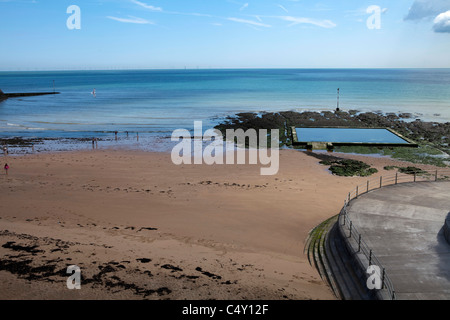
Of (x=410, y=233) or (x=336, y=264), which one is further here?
(x=410, y=233)

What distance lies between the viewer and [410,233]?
37.2 ft

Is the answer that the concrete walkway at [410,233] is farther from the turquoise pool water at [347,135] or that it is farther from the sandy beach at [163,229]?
the turquoise pool water at [347,135]

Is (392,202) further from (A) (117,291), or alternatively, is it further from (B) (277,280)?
(A) (117,291)

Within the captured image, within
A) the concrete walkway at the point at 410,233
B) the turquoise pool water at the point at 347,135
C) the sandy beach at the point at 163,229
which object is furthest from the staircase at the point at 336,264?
the turquoise pool water at the point at 347,135

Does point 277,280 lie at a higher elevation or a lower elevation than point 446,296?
lower

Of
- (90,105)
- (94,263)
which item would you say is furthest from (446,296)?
(90,105)

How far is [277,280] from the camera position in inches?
415

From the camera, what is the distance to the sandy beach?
10.0m

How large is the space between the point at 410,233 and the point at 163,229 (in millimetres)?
8572

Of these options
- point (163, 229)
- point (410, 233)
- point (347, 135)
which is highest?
point (347, 135)

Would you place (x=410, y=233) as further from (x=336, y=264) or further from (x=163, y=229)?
(x=163, y=229)

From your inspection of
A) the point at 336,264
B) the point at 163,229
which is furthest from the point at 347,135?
the point at 336,264

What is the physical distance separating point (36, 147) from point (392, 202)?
29.9 meters

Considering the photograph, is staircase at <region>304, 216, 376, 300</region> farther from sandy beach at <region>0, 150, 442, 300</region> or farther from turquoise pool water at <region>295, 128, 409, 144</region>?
turquoise pool water at <region>295, 128, 409, 144</region>
